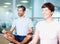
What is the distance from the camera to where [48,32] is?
71.1 inches

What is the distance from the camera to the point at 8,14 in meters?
6.32

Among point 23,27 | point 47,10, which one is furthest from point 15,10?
point 47,10

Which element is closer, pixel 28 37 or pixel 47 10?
pixel 47 10

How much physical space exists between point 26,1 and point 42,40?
4.69 meters

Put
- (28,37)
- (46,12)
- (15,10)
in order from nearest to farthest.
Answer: (46,12) → (28,37) → (15,10)

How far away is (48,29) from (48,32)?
31 mm

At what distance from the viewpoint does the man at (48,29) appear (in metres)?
1.77

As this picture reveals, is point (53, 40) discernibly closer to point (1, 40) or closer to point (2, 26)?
point (1, 40)

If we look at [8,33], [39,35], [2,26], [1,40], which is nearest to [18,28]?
[8,33]

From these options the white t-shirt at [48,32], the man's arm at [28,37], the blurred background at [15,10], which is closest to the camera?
the white t-shirt at [48,32]

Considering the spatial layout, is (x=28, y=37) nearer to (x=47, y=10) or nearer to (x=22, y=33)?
(x=22, y=33)

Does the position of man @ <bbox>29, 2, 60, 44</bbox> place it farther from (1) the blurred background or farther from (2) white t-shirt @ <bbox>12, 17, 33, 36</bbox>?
(1) the blurred background

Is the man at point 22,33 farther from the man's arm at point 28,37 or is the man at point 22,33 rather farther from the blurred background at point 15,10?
the blurred background at point 15,10

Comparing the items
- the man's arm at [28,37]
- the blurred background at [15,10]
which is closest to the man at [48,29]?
the man's arm at [28,37]
